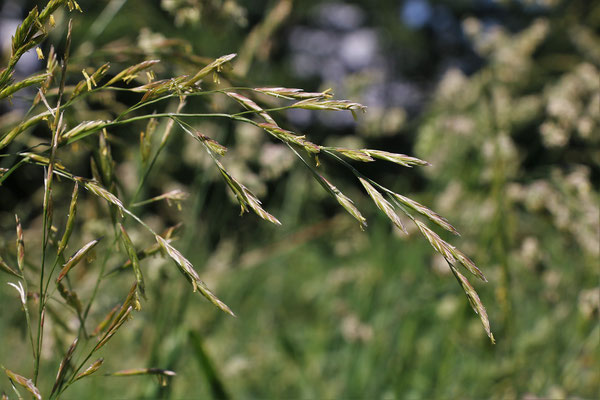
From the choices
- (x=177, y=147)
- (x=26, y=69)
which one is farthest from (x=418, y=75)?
(x=177, y=147)

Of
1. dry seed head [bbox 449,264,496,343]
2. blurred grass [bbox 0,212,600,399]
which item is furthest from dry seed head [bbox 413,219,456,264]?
blurred grass [bbox 0,212,600,399]

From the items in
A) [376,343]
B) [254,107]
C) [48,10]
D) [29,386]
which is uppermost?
[48,10]

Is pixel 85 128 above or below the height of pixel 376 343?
above

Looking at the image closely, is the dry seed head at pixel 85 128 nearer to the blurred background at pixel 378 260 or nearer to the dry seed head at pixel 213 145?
the dry seed head at pixel 213 145

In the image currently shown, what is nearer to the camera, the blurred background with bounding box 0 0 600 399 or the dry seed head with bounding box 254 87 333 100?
the dry seed head with bounding box 254 87 333 100

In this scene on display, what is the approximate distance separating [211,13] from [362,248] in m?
2.09

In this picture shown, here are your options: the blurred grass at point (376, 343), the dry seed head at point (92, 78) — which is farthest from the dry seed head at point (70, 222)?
the blurred grass at point (376, 343)

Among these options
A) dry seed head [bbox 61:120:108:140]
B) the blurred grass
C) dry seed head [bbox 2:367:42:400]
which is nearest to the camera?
dry seed head [bbox 2:367:42:400]

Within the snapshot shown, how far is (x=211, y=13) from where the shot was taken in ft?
5.04

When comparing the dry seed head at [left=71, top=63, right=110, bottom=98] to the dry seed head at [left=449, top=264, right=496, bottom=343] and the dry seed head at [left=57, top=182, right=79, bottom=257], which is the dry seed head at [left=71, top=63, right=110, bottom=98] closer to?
the dry seed head at [left=57, top=182, right=79, bottom=257]

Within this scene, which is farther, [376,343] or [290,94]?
[376,343]

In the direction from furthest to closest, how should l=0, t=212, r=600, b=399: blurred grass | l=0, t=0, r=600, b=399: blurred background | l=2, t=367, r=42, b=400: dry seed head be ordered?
1. l=0, t=212, r=600, b=399: blurred grass
2. l=0, t=0, r=600, b=399: blurred background
3. l=2, t=367, r=42, b=400: dry seed head

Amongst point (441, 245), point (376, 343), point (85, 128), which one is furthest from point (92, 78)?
point (376, 343)

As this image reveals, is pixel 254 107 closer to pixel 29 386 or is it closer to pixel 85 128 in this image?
pixel 85 128
